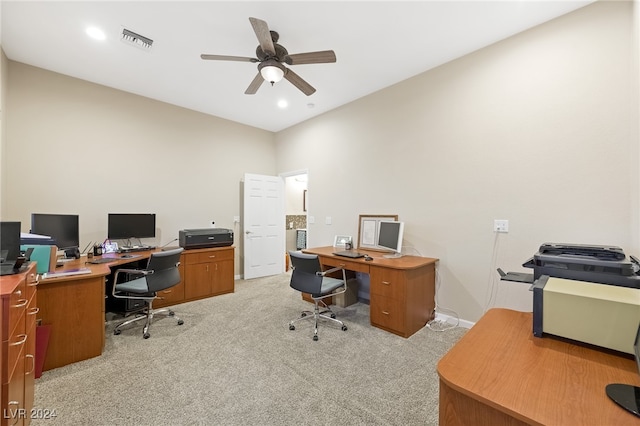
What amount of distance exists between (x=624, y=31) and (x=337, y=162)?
3185 mm

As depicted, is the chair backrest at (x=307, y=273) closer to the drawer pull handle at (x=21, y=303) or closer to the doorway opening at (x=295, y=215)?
the drawer pull handle at (x=21, y=303)

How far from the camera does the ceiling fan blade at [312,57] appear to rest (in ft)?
7.61

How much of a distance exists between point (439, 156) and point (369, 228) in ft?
4.34

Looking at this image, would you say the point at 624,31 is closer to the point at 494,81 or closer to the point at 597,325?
the point at 494,81

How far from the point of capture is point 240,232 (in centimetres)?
509

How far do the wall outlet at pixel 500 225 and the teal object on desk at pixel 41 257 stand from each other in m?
4.26

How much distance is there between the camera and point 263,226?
203 inches

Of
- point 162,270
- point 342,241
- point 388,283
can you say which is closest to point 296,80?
point 342,241

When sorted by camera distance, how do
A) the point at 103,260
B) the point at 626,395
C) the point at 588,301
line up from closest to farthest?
1. the point at 626,395
2. the point at 588,301
3. the point at 103,260

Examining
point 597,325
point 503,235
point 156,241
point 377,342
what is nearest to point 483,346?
point 597,325

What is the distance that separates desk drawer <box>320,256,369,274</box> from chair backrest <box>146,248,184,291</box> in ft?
5.78

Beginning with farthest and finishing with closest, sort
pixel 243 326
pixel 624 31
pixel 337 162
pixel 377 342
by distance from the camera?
1. pixel 337 162
2. pixel 243 326
3. pixel 377 342
4. pixel 624 31

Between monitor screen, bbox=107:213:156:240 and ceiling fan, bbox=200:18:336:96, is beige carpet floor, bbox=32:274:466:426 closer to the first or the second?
monitor screen, bbox=107:213:156:240

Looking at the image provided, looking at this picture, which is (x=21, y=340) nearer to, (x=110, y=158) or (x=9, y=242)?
(x=9, y=242)
